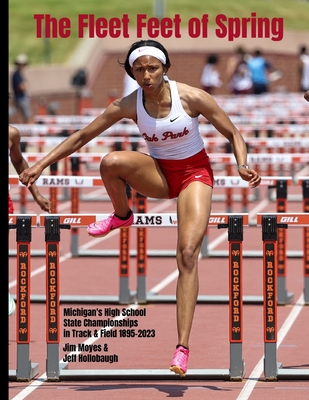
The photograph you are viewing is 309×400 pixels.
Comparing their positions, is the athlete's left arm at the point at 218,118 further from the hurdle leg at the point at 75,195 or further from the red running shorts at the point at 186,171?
the hurdle leg at the point at 75,195

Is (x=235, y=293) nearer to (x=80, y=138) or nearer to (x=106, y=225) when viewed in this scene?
(x=106, y=225)

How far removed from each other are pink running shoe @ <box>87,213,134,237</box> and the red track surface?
3.52ft

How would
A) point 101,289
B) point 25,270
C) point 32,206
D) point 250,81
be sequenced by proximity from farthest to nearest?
point 250,81 < point 32,206 < point 101,289 < point 25,270

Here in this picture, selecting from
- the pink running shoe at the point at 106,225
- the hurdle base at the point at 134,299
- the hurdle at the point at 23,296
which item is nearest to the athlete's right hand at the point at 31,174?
the hurdle at the point at 23,296

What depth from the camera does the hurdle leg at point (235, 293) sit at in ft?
28.1

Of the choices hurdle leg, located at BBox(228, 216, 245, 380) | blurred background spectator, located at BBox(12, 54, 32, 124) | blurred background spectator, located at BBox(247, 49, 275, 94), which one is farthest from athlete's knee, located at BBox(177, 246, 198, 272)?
blurred background spectator, located at BBox(247, 49, 275, 94)

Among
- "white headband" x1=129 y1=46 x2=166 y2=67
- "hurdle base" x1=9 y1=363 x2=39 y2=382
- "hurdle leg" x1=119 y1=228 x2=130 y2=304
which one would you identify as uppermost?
"white headband" x1=129 y1=46 x2=166 y2=67

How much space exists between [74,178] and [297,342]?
113 inches

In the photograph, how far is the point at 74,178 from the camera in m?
11.7

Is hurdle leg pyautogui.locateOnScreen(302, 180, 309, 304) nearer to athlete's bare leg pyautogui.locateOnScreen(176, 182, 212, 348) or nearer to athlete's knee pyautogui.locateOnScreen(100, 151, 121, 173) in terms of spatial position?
athlete's bare leg pyautogui.locateOnScreen(176, 182, 212, 348)

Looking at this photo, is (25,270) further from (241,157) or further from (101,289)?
(101,289)

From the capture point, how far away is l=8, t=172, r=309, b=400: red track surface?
8.38m

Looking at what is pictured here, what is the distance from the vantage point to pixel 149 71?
812cm
